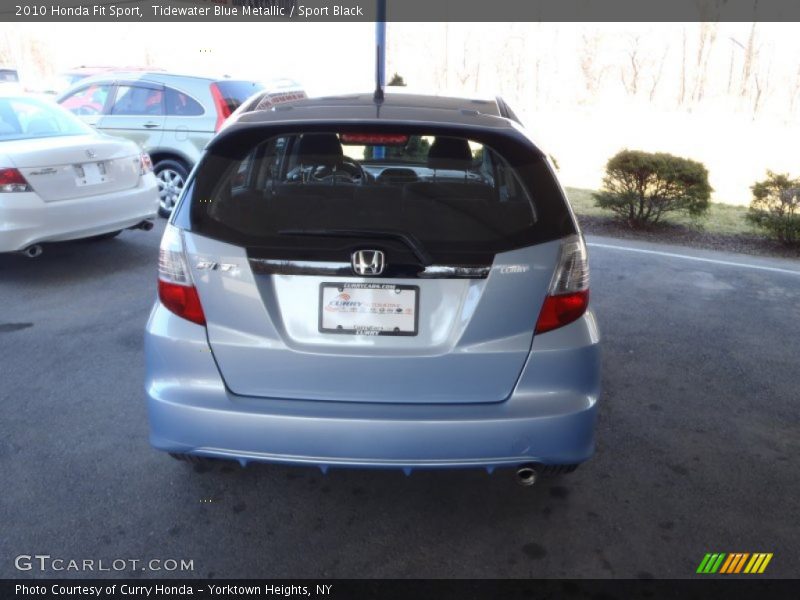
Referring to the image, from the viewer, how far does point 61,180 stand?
624 centimetres

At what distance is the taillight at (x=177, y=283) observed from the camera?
8.72 ft

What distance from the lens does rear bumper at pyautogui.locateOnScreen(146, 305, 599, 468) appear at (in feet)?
8.36

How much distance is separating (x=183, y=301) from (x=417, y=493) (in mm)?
1378

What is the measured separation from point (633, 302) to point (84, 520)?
476cm

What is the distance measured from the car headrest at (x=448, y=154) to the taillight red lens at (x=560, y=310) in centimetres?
76

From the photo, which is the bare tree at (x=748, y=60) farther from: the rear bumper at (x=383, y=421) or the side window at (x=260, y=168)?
the rear bumper at (x=383, y=421)

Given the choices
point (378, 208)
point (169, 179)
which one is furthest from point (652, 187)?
point (378, 208)

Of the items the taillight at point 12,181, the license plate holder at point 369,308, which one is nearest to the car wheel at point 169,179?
the taillight at point 12,181

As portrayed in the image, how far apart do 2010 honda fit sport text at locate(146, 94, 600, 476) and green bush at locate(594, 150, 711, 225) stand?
7471 mm

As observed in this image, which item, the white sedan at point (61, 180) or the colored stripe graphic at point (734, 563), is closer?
the colored stripe graphic at point (734, 563)

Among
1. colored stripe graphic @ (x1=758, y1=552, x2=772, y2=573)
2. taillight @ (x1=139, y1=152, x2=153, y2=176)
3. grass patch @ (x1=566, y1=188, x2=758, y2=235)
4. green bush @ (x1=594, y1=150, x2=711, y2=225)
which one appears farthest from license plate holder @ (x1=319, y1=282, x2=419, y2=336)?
green bush @ (x1=594, y1=150, x2=711, y2=225)

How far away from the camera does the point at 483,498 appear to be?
3264 millimetres

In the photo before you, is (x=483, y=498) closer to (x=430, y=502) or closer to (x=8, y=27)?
(x=430, y=502)

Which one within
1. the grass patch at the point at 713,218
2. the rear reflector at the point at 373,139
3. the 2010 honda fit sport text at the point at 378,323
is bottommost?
the grass patch at the point at 713,218
